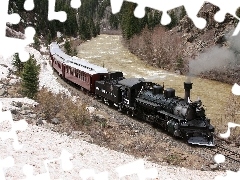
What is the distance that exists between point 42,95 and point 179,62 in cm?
2806

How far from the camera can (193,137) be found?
1753 centimetres

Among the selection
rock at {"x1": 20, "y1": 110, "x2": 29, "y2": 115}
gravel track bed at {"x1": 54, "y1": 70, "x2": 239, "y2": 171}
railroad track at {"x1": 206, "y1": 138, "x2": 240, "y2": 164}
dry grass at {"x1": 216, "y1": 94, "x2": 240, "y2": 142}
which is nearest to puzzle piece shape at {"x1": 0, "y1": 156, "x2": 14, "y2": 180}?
gravel track bed at {"x1": 54, "y1": 70, "x2": 239, "y2": 171}

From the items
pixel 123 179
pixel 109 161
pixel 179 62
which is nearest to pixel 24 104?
pixel 109 161

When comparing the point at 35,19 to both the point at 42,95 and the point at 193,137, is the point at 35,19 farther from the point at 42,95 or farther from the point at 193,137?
the point at 193,137

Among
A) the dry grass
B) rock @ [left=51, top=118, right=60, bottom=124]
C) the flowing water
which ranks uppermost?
rock @ [left=51, top=118, right=60, bottom=124]

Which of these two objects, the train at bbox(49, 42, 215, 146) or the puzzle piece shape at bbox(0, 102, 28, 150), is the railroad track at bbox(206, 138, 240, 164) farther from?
the puzzle piece shape at bbox(0, 102, 28, 150)

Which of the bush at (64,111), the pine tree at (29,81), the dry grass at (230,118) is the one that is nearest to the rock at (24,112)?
the bush at (64,111)

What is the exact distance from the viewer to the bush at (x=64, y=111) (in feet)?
58.2

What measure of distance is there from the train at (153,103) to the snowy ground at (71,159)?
4027mm

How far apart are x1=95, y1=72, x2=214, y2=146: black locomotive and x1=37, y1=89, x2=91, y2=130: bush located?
11.6 feet

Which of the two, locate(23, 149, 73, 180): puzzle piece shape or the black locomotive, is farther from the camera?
the black locomotive

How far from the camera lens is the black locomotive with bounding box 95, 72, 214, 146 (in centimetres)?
1744

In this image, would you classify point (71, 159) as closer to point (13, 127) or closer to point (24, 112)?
point (13, 127)

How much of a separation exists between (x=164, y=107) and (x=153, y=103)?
95 centimetres
